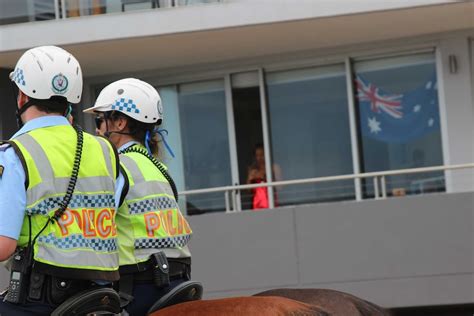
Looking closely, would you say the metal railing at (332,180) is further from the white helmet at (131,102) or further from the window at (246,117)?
the white helmet at (131,102)

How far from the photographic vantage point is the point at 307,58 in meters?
16.2

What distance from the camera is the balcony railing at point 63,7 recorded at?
15125 millimetres

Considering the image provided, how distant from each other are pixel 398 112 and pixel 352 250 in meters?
2.61

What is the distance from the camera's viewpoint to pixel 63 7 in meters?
15.4

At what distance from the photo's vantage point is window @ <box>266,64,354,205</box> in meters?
16.0

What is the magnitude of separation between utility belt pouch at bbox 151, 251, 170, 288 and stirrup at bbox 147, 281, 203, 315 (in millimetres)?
67

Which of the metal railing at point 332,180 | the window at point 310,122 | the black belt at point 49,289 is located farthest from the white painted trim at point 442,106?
the black belt at point 49,289

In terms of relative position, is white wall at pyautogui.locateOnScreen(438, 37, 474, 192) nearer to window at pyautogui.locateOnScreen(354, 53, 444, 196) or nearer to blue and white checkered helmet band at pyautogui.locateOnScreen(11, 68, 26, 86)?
window at pyautogui.locateOnScreen(354, 53, 444, 196)

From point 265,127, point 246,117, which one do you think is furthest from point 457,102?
point 246,117

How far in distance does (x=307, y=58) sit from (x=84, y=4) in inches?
136

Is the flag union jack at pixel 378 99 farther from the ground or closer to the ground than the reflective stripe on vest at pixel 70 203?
farther from the ground

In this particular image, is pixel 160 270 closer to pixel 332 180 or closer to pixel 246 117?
pixel 332 180

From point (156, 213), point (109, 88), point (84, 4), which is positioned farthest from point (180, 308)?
point (84, 4)

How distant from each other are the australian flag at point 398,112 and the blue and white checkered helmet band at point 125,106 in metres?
10.2
